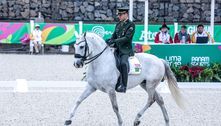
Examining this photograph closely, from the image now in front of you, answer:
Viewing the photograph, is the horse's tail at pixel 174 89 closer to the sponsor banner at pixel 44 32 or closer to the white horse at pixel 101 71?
the white horse at pixel 101 71

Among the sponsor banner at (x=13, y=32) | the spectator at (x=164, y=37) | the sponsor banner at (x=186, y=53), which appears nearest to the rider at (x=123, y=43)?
the sponsor banner at (x=186, y=53)

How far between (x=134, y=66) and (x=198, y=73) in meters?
8.03

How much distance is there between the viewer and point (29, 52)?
3300cm

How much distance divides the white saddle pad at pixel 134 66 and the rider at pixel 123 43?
0.10 meters

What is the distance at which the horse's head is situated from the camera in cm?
1066

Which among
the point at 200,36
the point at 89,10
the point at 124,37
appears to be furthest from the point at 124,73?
the point at 89,10

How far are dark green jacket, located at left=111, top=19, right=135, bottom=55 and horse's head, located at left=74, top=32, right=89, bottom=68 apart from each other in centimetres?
64

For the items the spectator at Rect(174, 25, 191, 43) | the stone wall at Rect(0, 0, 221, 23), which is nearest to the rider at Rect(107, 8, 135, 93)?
the spectator at Rect(174, 25, 191, 43)

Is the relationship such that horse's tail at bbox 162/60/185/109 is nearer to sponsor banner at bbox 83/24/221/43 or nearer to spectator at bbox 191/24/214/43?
spectator at bbox 191/24/214/43

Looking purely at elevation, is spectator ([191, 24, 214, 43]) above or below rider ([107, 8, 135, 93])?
below

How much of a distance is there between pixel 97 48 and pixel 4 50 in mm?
22797

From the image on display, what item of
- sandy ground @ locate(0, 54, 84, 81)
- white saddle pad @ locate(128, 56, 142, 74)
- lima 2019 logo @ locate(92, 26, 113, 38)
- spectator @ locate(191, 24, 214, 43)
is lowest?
sandy ground @ locate(0, 54, 84, 81)

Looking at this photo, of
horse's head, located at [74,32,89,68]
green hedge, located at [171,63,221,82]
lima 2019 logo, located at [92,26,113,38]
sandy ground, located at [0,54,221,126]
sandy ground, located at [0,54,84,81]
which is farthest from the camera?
lima 2019 logo, located at [92,26,113,38]

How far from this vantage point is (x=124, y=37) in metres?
11.2
